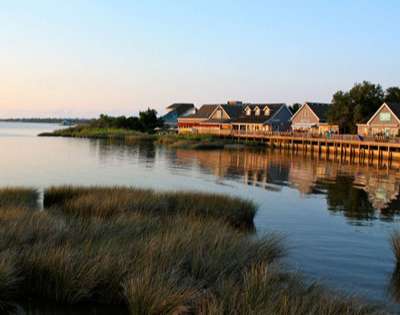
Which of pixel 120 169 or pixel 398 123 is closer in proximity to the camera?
pixel 120 169

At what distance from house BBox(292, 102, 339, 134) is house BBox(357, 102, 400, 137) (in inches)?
492

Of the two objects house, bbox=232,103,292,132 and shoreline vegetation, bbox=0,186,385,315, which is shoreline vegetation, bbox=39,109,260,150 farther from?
shoreline vegetation, bbox=0,186,385,315

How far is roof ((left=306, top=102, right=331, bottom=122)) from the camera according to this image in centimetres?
9066

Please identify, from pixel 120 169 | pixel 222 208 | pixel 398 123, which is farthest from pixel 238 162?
pixel 222 208

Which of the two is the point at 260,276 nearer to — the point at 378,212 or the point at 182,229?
the point at 182,229

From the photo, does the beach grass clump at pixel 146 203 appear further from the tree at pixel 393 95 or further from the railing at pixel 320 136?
the tree at pixel 393 95

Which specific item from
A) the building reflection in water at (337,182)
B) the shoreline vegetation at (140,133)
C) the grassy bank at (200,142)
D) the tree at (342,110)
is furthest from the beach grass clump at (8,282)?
the tree at (342,110)

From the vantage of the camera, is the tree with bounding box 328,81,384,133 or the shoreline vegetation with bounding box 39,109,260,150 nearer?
the tree with bounding box 328,81,384,133

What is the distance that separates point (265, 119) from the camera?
98.9m

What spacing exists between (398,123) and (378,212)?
49.2 meters

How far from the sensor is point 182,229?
12055 millimetres

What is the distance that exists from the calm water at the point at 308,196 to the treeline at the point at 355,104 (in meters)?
30.2

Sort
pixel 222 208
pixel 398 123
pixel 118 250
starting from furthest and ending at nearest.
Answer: pixel 398 123 < pixel 222 208 < pixel 118 250

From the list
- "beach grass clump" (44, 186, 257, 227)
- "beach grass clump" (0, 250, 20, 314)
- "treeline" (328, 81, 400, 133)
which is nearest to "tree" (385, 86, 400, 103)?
"treeline" (328, 81, 400, 133)
